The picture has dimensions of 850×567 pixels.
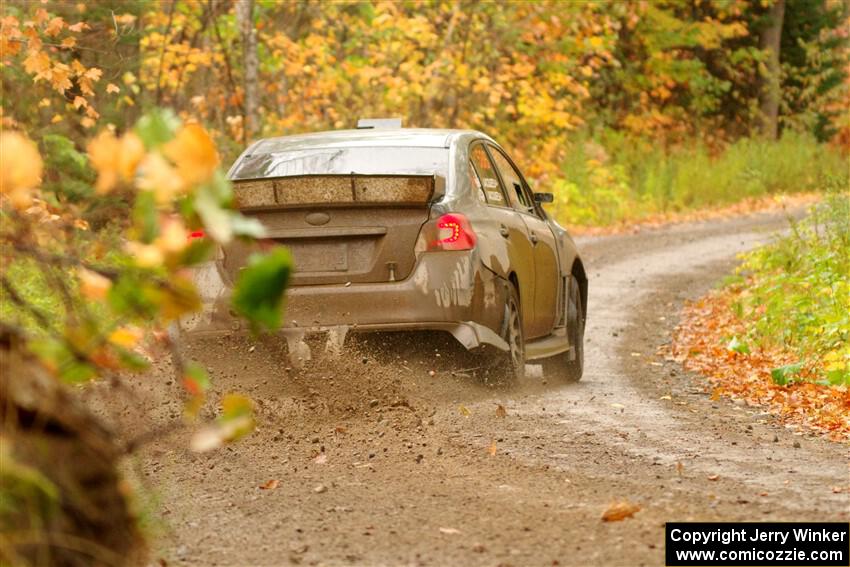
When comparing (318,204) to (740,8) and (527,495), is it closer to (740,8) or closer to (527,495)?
(527,495)

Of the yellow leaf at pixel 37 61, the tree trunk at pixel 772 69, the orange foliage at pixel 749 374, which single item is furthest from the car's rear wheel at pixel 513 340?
the tree trunk at pixel 772 69

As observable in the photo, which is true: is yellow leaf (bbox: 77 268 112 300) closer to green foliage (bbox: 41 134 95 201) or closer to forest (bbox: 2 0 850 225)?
forest (bbox: 2 0 850 225)

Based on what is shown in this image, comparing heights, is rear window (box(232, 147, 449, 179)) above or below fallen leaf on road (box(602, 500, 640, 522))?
above

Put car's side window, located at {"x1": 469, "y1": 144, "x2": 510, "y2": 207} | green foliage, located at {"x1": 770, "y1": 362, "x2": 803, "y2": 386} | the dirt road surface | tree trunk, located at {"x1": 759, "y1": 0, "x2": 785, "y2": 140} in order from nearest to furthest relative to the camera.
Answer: the dirt road surface
car's side window, located at {"x1": 469, "y1": 144, "x2": 510, "y2": 207}
green foliage, located at {"x1": 770, "y1": 362, "x2": 803, "y2": 386}
tree trunk, located at {"x1": 759, "y1": 0, "x2": 785, "y2": 140}

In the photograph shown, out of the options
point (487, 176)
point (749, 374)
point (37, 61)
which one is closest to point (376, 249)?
point (487, 176)

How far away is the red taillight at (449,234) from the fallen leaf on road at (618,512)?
11.3 feet

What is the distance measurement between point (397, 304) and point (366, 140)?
58.0 inches

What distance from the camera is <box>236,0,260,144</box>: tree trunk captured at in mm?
20219

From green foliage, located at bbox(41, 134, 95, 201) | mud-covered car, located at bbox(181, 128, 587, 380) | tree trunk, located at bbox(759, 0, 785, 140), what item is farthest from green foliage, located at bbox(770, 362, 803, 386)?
tree trunk, located at bbox(759, 0, 785, 140)

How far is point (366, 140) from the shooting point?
→ 31.8 ft

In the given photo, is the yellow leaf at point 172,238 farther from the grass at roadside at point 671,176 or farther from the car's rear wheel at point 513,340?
the grass at roadside at point 671,176

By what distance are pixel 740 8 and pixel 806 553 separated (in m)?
35.7

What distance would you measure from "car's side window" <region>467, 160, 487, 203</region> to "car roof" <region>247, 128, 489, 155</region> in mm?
228

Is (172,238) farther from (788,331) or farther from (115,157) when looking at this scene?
(788,331)
